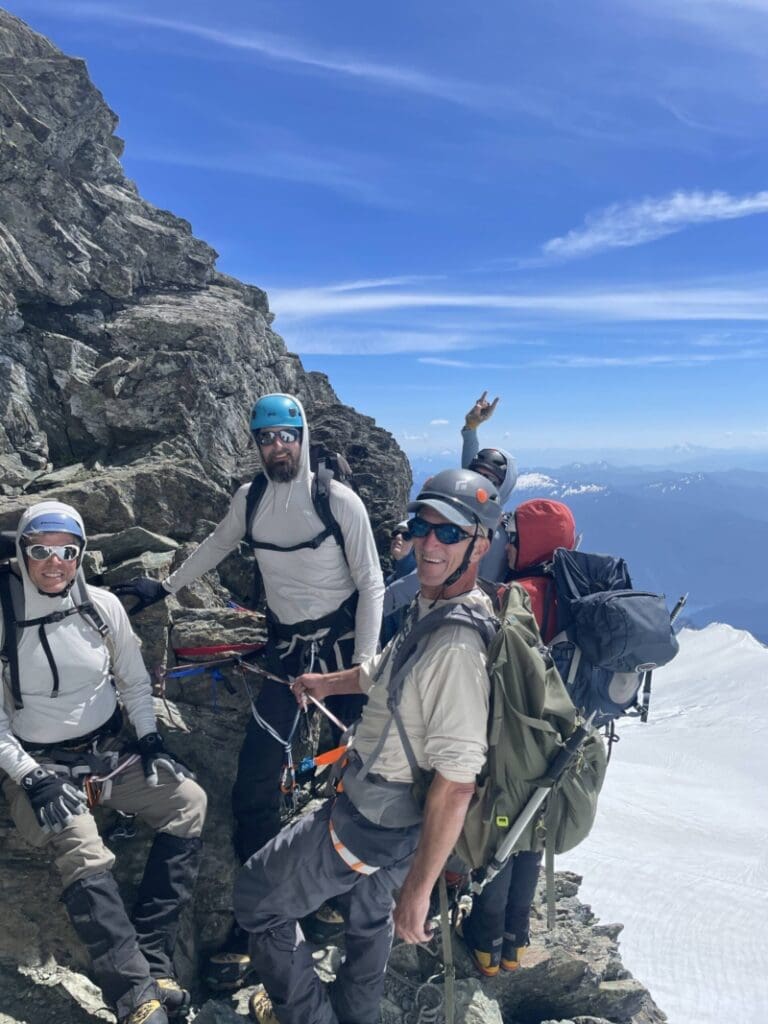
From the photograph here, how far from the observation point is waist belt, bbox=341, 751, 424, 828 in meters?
5.05

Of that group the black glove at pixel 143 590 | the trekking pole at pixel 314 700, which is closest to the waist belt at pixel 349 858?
→ the trekking pole at pixel 314 700

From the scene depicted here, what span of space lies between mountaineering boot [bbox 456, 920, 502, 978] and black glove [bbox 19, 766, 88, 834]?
194 inches

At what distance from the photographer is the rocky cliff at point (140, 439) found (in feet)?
23.8

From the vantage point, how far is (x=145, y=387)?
1547 centimetres

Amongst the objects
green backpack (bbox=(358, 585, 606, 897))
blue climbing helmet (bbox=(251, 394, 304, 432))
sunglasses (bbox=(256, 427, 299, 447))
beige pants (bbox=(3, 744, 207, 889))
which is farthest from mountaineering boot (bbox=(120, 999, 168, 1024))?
blue climbing helmet (bbox=(251, 394, 304, 432))

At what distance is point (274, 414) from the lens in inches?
308

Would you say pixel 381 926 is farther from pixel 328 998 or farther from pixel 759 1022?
pixel 759 1022

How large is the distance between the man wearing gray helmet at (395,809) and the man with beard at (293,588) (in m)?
2.10

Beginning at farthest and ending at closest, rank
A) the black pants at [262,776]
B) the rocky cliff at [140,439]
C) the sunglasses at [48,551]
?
the black pants at [262,776]
the rocky cliff at [140,439]
the sunglasses at [48,551]

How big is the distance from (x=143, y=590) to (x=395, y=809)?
4906 mm

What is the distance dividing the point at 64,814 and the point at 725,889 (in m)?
69.3

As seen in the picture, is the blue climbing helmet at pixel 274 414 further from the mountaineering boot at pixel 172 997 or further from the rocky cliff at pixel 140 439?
the mountaineering boot at pixel 172 997

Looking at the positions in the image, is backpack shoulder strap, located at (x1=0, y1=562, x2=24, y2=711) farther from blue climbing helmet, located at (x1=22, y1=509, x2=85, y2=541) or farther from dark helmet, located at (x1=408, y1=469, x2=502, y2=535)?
dark helmet, located at (x1=408, y1=469, x2=502, y2=535)

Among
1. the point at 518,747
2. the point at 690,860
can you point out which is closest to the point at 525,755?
the point at 518,747
